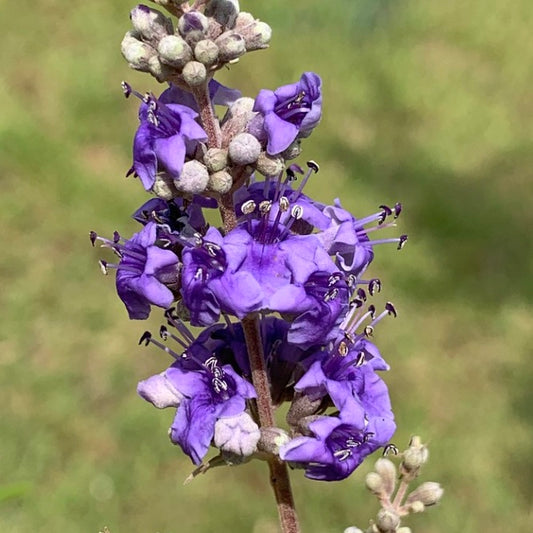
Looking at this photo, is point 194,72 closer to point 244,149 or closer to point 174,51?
point 174,51

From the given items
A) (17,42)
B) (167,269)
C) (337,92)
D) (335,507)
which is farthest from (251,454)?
(17,42)

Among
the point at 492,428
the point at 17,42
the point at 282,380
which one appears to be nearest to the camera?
the point at 282,380

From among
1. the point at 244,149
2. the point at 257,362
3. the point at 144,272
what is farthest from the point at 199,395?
the point at 244,149

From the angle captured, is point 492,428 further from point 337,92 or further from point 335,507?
point 337,92

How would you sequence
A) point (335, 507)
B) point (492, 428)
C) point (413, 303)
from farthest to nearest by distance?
point (413, 303)
point (492, 428)
point (335, 507)

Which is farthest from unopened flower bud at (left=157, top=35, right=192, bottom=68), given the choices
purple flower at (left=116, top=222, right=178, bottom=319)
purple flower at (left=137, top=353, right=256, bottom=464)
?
purple flower at (left=137, top=353, right=256, bottom=464)

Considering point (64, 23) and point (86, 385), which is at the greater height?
point (64, 23)
